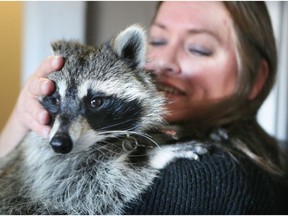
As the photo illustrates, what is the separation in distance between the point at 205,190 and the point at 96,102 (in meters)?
0.30

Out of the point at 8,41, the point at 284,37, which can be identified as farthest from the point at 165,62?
the point at 284,37

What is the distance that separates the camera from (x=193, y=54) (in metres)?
1.24

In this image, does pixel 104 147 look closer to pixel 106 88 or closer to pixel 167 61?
pixel 106 88

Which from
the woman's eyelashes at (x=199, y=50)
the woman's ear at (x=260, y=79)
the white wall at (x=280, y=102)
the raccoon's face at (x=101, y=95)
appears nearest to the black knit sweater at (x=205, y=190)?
the raccoon's face at (x=101, y=95)

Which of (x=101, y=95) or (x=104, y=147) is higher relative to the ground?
(x=101, y=95)

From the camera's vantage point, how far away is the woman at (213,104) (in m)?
0.94

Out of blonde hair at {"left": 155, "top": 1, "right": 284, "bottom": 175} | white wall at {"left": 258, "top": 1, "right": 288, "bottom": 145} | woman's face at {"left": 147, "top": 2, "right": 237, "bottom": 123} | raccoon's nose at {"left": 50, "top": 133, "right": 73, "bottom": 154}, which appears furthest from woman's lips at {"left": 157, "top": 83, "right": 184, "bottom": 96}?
white wall at {"left": 258, "top": 1, "right": 288, "bottom": 145}

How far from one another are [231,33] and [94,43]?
516 mm

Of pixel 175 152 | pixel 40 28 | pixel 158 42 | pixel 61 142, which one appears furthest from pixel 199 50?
pixel 61 142

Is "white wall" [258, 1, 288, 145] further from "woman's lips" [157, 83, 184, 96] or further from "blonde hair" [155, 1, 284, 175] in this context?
"woman's lips" [157, 83, 184, 96]

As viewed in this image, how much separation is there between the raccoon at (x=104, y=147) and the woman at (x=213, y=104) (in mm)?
36

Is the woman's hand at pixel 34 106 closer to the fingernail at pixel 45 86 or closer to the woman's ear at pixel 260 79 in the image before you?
the fingernail at pixel 45 86

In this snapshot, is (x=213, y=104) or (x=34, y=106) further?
(x=213, y=104)

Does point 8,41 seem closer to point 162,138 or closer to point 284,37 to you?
point 162,138
